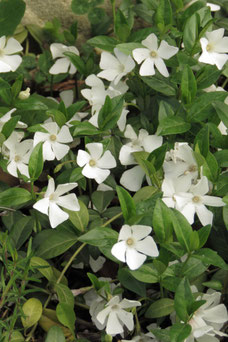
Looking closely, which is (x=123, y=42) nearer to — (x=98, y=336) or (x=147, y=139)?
(x=147, y=139)

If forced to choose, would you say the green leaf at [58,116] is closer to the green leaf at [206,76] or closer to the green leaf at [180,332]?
the green leaf at [206,76]

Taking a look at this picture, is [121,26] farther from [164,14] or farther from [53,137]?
[53,137]

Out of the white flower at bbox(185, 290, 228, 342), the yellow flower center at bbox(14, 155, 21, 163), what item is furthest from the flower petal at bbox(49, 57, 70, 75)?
the white flower at bbox(185, 290, 228, 342)

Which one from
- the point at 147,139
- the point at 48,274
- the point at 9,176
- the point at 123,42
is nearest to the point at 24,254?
the point at 48,274

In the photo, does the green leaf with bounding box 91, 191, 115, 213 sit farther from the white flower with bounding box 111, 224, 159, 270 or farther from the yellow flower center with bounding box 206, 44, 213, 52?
the yellow flower center with bounding box 206, 44, 213, 52

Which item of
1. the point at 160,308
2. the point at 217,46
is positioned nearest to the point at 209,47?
the point at 217,46
